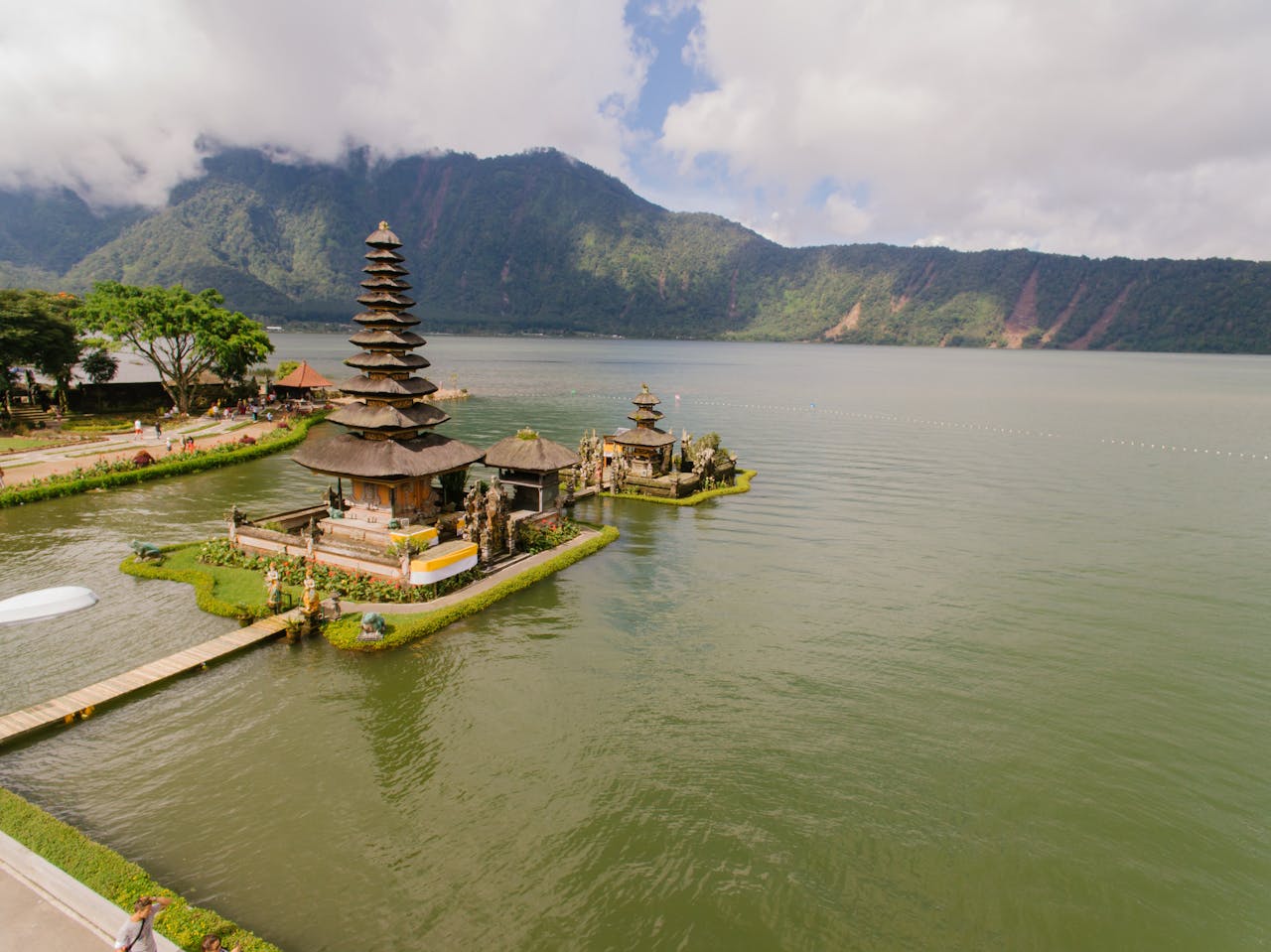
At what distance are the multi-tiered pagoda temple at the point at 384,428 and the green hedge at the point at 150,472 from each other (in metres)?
17.8

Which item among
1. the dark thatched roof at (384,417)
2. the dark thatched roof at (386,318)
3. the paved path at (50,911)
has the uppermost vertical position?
the dark thatched roof at (386,318)

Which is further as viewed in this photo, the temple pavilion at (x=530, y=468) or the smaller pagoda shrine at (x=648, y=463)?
the smaller pagoda shrine at (x=648, y=463)

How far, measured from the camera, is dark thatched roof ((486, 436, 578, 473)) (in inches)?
1275

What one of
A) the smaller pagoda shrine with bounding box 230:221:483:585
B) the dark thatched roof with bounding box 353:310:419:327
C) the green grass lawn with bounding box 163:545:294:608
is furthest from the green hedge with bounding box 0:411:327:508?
the dark thatched roof with bounding box 353:310:419:327

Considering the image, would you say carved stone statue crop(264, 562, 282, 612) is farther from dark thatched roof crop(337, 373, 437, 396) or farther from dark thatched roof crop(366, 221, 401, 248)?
dark thatched roof crop(366, 221, 401, 248)

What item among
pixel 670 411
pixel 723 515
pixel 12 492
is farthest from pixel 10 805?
pixel 670 411

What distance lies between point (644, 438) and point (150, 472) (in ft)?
98.1

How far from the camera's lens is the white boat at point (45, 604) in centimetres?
1942

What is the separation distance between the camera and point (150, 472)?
40.2 m

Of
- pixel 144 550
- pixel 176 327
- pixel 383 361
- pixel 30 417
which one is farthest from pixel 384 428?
pixel 30 417

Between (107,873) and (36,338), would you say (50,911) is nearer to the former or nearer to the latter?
(107,873)

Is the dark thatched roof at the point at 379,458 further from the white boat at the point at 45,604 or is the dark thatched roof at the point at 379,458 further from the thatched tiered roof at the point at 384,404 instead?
the white boat at the point at 45,604

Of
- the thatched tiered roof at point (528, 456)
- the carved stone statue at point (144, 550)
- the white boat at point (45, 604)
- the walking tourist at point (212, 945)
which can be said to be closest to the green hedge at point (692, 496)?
the thatched tiered roof at point (528, 456)

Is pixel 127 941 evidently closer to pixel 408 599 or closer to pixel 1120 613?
pixel 408 599
